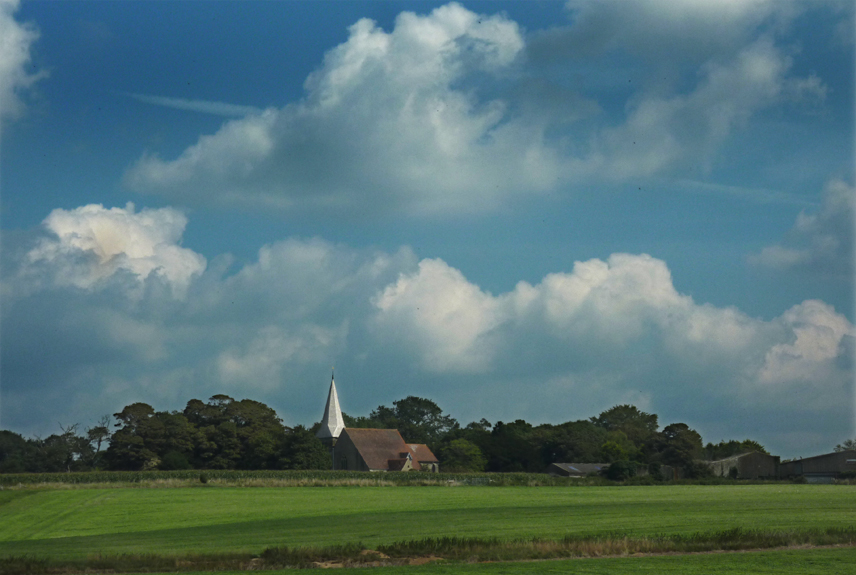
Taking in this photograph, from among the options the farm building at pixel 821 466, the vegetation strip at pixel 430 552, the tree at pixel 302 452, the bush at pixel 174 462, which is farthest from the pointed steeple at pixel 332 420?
the vegetation strip at pixel 430 552

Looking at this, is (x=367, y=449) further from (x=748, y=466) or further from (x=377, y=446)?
(x=748, y=466)

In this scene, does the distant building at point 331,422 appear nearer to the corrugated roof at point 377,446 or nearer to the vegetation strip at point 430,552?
the corrugated roof at point 377,446

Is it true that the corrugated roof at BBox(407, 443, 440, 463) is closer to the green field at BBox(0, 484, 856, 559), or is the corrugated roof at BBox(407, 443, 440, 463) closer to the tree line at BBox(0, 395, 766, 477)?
the tree line at BBox(0, 395, 766, 477)

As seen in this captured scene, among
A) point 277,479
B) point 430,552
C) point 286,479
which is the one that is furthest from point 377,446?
point 430,552

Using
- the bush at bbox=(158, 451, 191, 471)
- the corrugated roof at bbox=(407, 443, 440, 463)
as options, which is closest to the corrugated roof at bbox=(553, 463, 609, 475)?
the corrugated roof at bbox=(407, 443, 440, 463)

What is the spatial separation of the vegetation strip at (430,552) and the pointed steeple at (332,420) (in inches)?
3446

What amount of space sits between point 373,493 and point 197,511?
737 inches

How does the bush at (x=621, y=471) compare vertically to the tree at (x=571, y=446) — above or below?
below

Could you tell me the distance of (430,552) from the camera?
84.3 ft

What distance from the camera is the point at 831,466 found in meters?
108

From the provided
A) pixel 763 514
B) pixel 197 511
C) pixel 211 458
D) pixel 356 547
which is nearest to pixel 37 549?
pixel 356 547

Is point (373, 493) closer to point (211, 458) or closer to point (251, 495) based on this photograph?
point (251, 495)

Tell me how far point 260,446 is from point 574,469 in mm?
41581

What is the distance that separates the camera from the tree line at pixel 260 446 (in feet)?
Answer: 304
